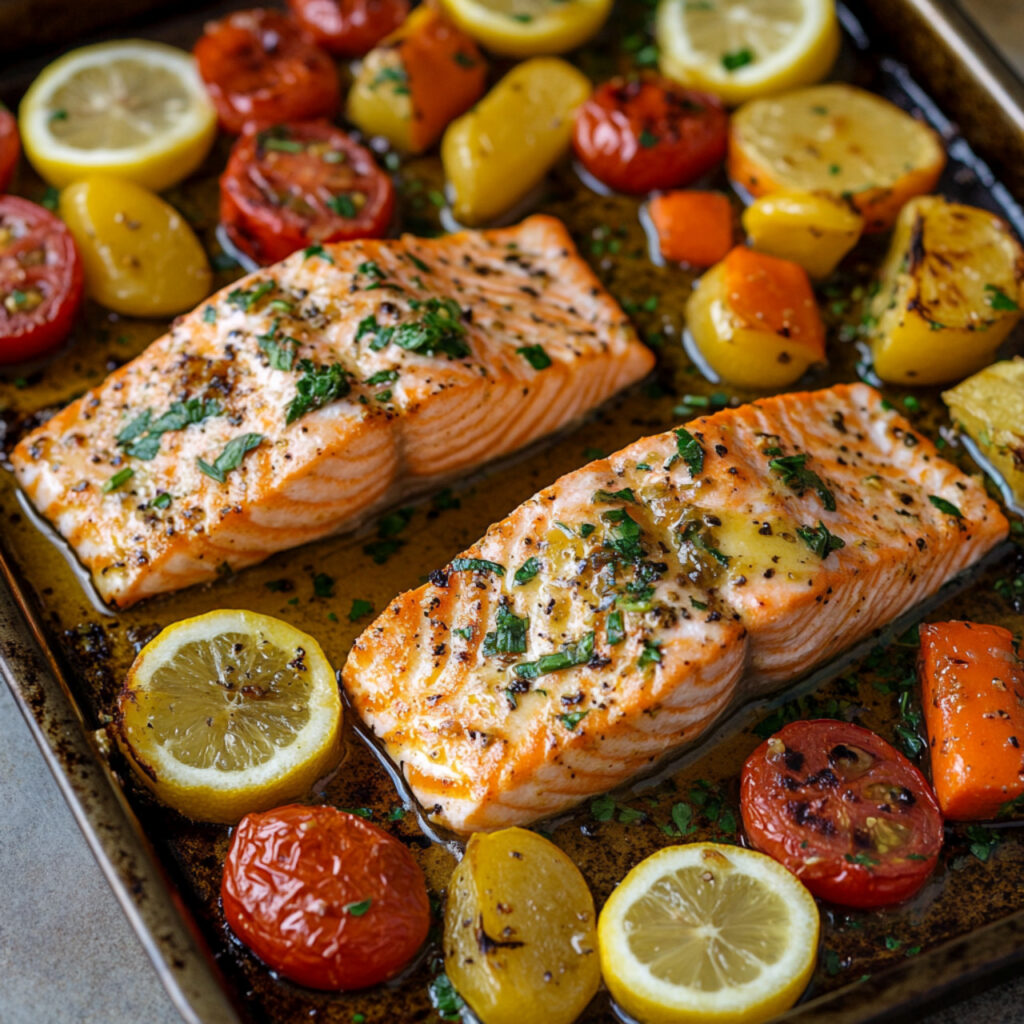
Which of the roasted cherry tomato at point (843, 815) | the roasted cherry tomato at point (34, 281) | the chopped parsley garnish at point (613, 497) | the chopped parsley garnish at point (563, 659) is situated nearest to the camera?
the roasted cherry tomato at point (843, 815)

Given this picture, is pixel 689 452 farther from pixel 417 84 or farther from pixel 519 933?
pixel 417 84

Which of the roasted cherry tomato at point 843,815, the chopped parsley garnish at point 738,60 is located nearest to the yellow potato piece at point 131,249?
the chopped parsley garnish at point 738,60

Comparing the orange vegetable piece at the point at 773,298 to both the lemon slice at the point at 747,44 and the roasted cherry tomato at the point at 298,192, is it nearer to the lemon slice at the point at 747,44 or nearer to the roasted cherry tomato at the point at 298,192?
the lemon slice at the point at 747,44

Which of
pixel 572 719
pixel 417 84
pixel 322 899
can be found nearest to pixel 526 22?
pixel 417 84

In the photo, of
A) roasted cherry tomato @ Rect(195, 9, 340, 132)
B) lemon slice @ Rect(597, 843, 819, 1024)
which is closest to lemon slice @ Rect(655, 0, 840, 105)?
roasted cherry tomato @ Rect(195, 9, 340, 132)

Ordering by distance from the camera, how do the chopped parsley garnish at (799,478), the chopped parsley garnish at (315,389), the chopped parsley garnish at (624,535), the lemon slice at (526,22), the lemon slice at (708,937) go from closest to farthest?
1. the lemon slice at (708,937)
2. the chopped parsley garnish at (624,535)
3. the chopped parsley garnish at (799,478)
4. the chopped parsley garnish at (315,389)
5. the lemon slice at (526,22)

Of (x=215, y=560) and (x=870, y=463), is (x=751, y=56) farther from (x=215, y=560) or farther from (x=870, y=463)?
(x=215, y=560)
